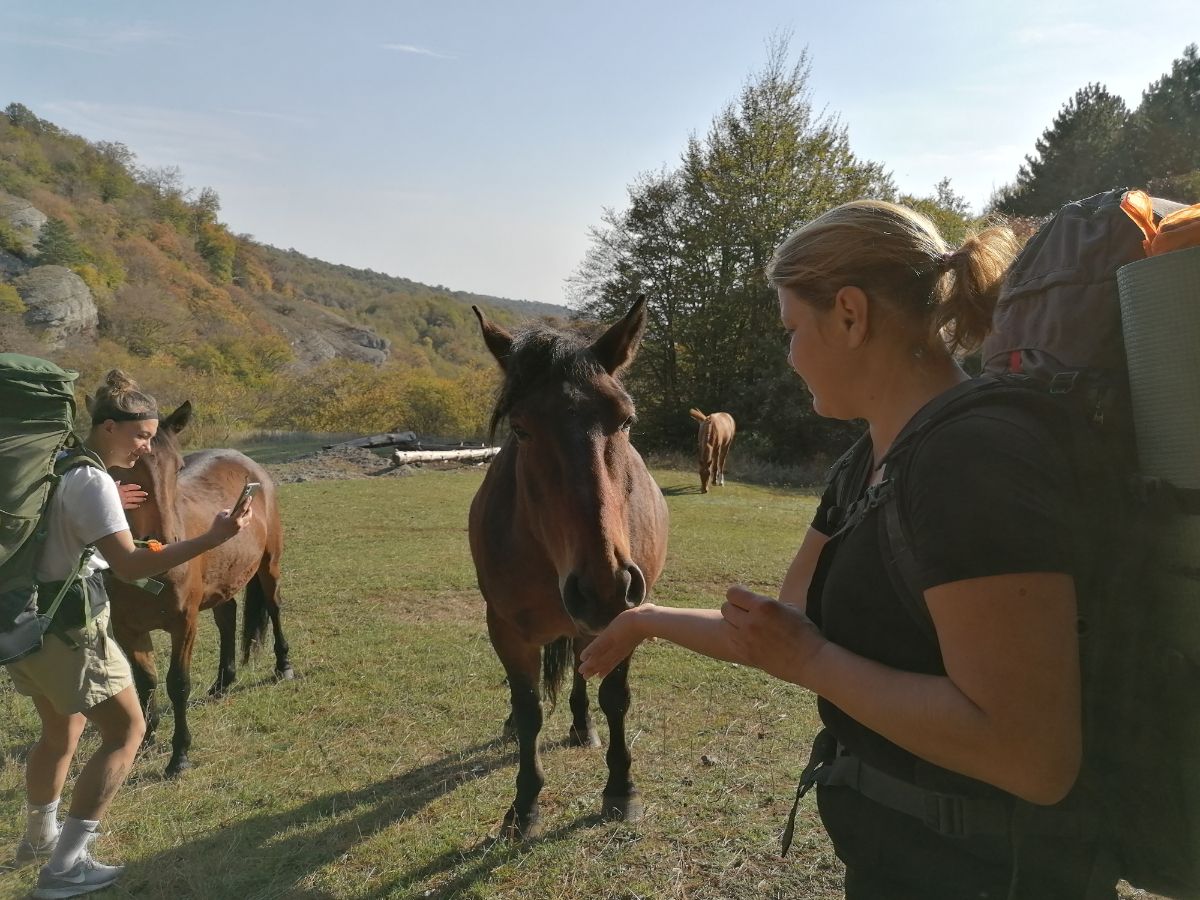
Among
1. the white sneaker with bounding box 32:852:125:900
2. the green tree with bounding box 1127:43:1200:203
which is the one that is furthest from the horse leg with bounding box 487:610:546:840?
the green tree with bounding box 1127:43:1200:203

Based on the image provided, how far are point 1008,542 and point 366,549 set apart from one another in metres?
10.8

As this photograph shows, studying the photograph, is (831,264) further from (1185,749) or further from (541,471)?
(541,471)

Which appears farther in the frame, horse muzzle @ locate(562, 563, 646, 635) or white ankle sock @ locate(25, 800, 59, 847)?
white ankle sock @ locate(25, 800, 59, 847)

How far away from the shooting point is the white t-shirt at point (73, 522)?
117 inches

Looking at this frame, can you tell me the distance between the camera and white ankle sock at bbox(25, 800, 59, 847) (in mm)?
3391

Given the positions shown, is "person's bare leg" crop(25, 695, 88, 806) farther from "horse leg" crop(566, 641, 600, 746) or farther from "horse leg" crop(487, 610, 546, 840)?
"horse leg" crop(566, 641, 600, 746)

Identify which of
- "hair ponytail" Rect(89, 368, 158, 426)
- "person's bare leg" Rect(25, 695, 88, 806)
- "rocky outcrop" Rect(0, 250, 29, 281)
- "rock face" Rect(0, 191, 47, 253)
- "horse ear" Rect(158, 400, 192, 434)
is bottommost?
"person's bare leg" Rect(25, 695, 88, 806)

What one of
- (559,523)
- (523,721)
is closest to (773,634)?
(559,523)

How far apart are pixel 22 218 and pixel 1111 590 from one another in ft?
231

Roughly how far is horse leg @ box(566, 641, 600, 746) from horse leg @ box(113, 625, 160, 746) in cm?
269

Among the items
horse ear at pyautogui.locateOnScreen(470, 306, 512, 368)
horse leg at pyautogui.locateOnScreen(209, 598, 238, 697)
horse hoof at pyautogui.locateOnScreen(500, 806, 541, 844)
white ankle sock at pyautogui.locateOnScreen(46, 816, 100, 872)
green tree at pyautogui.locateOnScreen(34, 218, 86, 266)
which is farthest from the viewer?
green tree at pyautogui.locateOnScreen(34, 218, 86, 266)

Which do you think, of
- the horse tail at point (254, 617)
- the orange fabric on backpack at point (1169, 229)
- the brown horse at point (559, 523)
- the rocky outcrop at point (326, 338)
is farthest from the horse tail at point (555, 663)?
the rocky outcrop at point (326, 338)

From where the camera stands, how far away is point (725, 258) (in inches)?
1081

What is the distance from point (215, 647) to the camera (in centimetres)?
679
